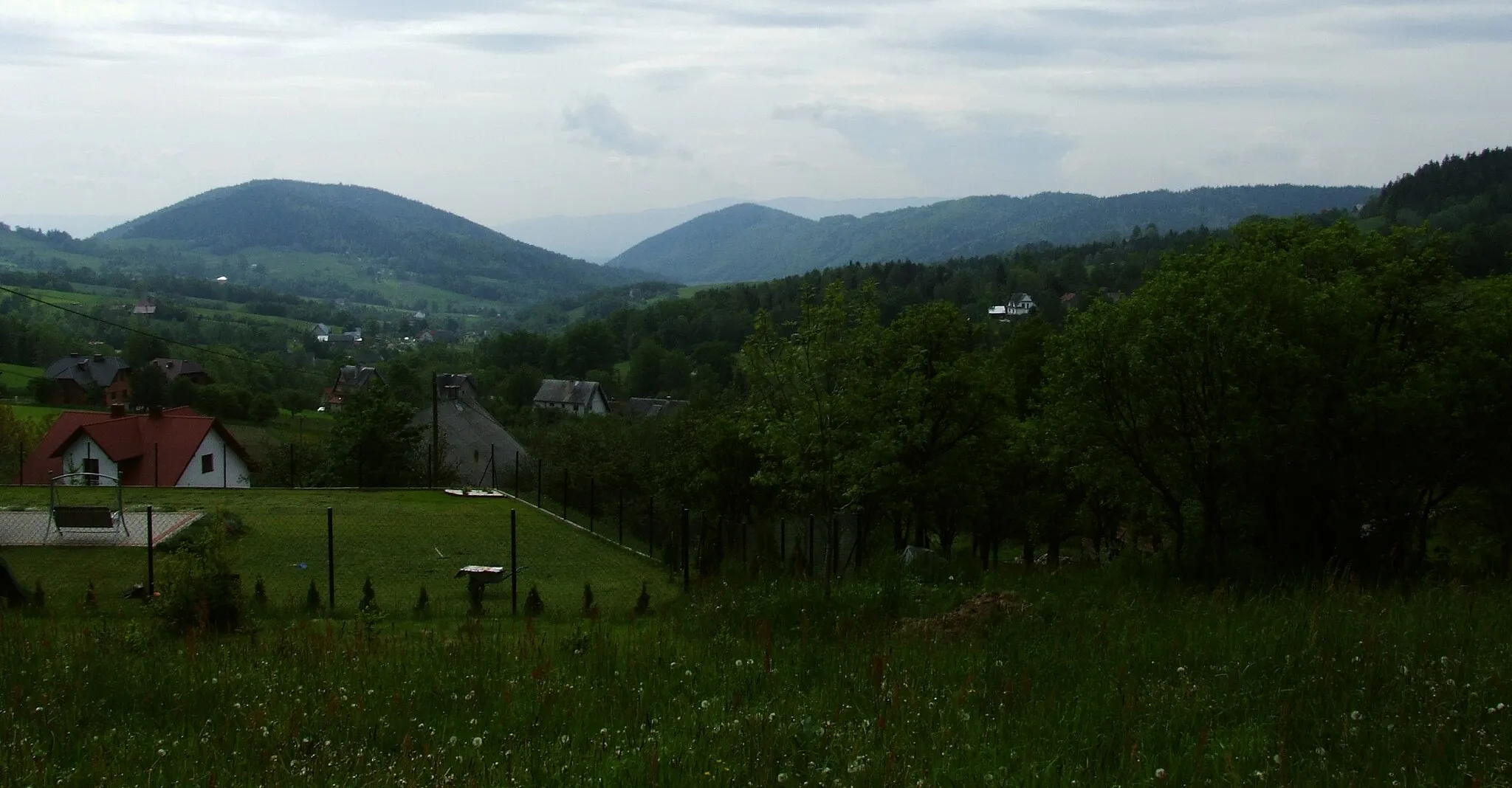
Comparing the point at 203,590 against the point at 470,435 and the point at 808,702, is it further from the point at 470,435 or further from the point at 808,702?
the point at 470,435

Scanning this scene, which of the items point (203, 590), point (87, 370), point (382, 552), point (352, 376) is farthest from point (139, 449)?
point (352, 376)

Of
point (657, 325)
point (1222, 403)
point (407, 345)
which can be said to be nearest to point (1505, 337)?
point (1222, 403)

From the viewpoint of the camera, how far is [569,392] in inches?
4402

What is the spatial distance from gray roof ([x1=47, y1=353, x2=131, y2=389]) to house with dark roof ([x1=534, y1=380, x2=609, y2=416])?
1627 inches

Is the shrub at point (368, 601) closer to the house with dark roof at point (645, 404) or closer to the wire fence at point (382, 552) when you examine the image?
the wire fence at point (382, 552)

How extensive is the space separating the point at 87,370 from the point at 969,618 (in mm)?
77332

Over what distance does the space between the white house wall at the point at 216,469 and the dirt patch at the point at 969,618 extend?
4077cm

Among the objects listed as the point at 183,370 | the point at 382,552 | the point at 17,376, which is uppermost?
the point at 183,370

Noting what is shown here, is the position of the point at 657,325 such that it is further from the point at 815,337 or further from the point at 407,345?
the point at 815,337

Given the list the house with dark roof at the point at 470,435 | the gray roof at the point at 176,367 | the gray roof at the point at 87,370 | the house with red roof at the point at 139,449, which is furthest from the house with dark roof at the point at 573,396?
the house with red roof at the point at 139,449

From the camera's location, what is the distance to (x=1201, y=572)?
14.0m

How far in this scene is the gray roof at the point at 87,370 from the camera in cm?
6969

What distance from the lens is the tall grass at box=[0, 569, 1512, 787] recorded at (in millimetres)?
4867

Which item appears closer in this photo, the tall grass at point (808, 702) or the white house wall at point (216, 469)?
the tall grass at point (808, 702)
